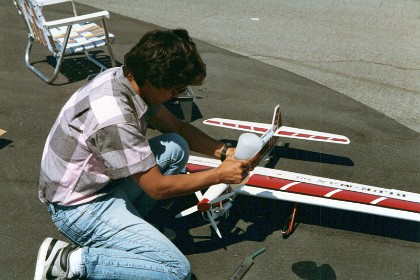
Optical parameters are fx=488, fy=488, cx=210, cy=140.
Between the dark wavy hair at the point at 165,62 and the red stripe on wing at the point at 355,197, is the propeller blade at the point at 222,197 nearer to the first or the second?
the red stripe on wing at the point at 355,197

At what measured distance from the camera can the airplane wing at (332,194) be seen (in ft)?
12.8

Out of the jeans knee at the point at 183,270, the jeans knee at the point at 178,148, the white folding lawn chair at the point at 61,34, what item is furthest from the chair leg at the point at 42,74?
the jeans knee at the point at 183,270

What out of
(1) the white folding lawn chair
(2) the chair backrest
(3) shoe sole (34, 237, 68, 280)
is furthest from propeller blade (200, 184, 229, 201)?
(2) the chair backrest

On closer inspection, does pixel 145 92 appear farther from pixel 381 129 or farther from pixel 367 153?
pixel 381 129

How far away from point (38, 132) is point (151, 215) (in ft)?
6.52

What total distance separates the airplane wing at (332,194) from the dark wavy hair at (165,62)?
1.41 metres

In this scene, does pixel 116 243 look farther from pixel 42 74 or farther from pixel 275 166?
pixel 42 74

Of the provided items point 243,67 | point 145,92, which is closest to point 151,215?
point 145,92

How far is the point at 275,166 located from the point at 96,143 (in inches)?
101

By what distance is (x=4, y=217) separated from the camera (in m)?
4.18

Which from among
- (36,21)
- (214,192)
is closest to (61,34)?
(36,21)

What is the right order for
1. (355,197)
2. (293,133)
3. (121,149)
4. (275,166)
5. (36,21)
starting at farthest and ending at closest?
(36,21) → (275,166) → (293,133) → (355,197) → (121,149)

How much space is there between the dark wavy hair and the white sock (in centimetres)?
119

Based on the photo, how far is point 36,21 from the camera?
6309mm
